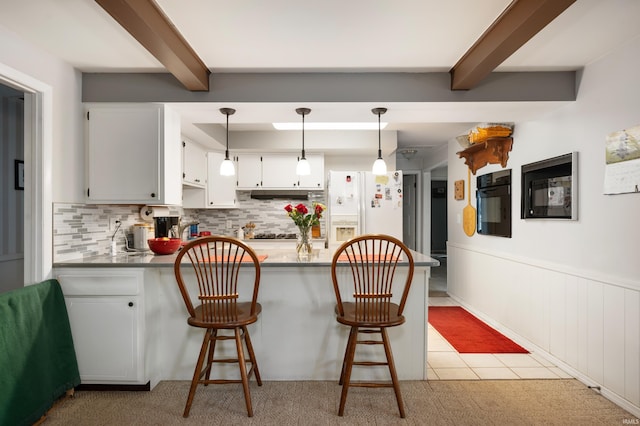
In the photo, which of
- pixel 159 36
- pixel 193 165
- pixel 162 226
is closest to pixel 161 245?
pixel 162 226

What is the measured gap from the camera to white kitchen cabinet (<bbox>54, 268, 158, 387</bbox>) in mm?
2305

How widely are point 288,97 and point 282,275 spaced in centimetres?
126

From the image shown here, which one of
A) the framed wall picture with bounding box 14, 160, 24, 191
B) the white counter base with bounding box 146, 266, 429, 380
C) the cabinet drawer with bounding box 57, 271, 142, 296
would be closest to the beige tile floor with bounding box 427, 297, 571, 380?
the white counter base with bounding box 146, 266, 429, 380

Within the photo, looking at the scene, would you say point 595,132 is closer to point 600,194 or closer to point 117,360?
point 600,194

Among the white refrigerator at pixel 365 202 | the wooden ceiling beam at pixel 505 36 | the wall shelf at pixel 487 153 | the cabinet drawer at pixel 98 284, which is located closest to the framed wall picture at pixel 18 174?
the cabinet drawer at pixel 98 284

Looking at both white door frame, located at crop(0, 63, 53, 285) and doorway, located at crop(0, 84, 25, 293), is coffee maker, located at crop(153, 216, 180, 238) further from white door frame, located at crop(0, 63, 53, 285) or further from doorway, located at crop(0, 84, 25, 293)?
white door frame, located at crop(0, 63, 53, 285)

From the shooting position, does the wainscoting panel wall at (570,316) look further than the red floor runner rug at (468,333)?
No

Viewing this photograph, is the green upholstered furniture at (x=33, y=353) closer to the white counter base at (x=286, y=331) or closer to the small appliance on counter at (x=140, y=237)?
the white counter base at (x=286, y=331)

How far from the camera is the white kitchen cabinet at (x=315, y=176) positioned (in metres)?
4.76

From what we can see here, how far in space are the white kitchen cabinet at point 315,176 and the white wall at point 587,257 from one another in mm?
2252

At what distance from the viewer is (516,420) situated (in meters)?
2.01

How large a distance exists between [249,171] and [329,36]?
2.92 metres

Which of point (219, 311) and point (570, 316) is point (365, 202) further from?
point (219, 311)

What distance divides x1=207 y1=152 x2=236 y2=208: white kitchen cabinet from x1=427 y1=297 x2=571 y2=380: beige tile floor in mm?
A: 3013
